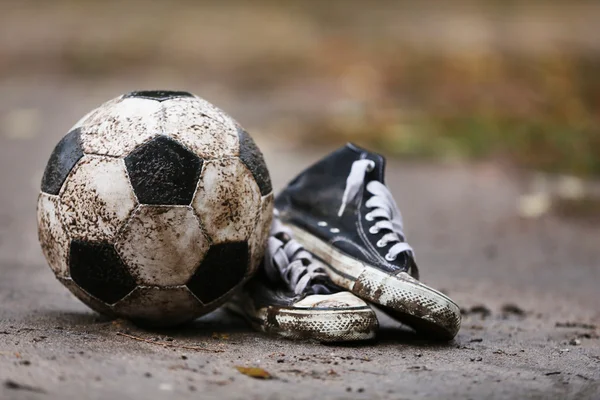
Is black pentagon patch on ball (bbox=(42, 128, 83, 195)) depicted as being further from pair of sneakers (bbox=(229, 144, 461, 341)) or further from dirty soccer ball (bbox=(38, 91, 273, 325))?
pair of sneakers (bbox=(229, 144, 461, 341))

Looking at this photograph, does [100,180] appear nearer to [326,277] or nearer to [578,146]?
[326,277]

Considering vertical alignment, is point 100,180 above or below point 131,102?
below

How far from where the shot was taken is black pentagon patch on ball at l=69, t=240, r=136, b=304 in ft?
9.37

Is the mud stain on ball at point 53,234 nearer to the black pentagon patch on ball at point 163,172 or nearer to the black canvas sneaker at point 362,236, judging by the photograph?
the black pentagon patch on ball at point 163,172

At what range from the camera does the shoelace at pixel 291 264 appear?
3234 millimetres

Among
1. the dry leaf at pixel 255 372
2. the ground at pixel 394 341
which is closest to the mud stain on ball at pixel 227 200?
the ground at pixel 394 341

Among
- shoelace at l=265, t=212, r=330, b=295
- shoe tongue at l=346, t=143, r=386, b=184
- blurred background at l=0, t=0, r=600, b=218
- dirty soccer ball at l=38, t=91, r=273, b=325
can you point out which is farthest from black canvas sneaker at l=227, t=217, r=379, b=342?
blurred background at l=0, t=0, r=600, b=218

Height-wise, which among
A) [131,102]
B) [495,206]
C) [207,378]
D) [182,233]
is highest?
[495,206]

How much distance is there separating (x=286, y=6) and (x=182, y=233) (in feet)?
56.1

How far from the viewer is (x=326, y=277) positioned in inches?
128

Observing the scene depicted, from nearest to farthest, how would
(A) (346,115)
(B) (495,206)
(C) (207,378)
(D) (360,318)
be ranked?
(C) (207,378), (D) (360,318), (B) (495,206), (A) (346,115)

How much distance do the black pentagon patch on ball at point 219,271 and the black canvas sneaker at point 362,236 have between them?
42 cm

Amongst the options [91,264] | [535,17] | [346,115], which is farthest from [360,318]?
[535,17]

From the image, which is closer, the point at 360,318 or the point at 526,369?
the point at 526,369
